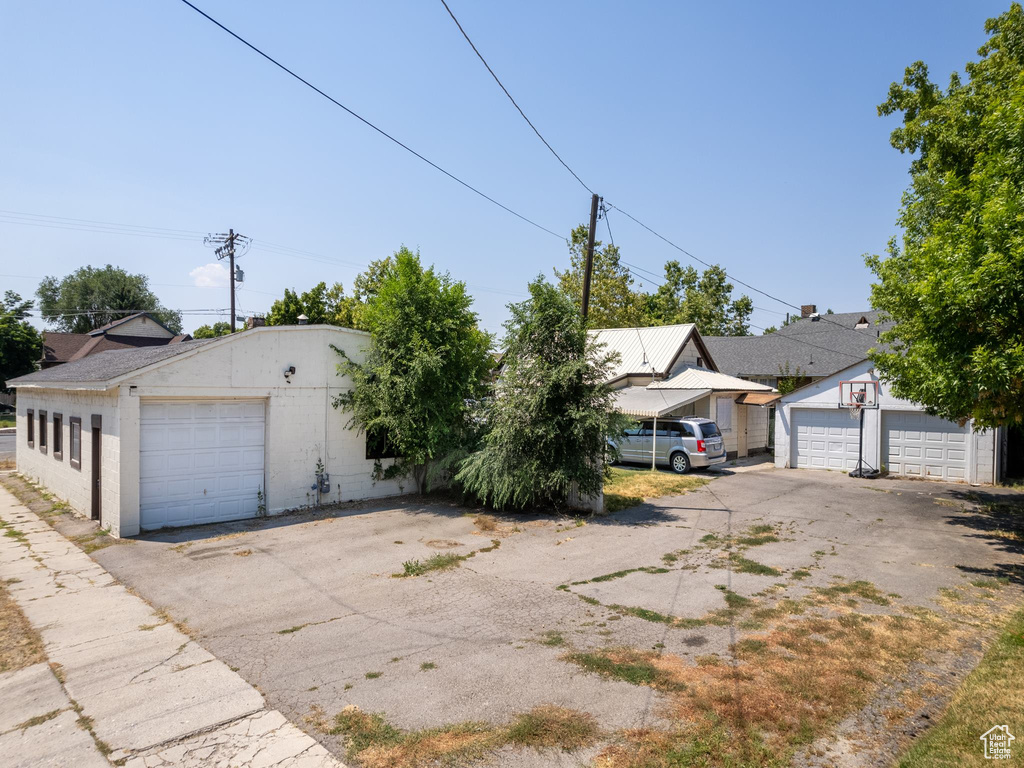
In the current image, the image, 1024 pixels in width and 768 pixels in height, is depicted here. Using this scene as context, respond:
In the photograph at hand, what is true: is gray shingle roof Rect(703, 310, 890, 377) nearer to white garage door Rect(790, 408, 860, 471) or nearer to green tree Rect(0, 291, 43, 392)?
white garage door Rect(790, 408, 860, 471)

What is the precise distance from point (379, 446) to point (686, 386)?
12161 mm

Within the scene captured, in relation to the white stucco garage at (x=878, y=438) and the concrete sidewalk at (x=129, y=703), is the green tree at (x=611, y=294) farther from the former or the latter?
the concrete sidewalk at (x=129, y=703)

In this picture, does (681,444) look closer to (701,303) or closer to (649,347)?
(649,347)

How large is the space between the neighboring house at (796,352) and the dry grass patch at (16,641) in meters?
29.3

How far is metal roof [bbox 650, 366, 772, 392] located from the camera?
21500 mm

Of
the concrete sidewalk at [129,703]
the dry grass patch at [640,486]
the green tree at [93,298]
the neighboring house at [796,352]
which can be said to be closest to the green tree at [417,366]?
the dry grass patch at [640,486]

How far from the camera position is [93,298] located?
6806 cm

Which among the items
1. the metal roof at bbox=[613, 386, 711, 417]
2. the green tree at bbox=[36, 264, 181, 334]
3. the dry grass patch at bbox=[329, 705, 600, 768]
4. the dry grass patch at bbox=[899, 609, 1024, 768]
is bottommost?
the dry grass patch at bbox=[329, 705, 600, 768]

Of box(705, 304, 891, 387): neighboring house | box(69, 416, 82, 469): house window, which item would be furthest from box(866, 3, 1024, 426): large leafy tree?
box(705, 304, 891, 387): neighboring house

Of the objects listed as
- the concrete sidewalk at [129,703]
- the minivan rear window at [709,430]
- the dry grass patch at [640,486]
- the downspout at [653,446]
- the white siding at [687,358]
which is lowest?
the dry grass patch at [640,486]

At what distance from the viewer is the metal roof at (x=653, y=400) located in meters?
18.3

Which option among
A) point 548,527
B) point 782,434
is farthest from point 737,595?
point 782,434

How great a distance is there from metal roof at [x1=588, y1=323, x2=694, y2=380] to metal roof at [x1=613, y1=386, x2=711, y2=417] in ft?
6.98

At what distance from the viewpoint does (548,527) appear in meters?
11.9
